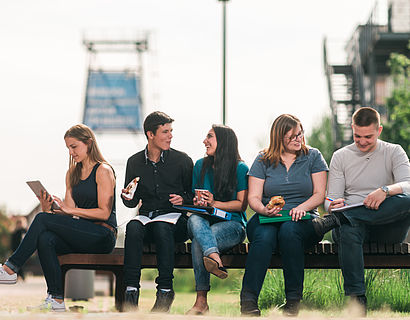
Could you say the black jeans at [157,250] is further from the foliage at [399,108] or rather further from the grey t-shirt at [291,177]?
the foliage at [399,108]

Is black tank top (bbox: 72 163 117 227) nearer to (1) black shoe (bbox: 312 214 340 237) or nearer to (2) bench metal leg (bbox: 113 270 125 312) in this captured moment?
(2) bench metal leg (bbox: 113 270 125 312)

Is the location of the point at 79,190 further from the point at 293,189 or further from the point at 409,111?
the point at 409,111

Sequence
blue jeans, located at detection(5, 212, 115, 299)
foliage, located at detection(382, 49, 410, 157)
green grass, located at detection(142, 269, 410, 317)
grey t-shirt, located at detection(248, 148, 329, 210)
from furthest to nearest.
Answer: foliage, located at detection(382, 49, 410, 157) → green grass, located at detection(142, 269, 410, 317) → grey t-shirt, located at detection(248, 148, 329, 210) → blue jeans, located at detection(5, 212, 115, 299)

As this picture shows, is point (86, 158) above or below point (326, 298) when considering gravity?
above

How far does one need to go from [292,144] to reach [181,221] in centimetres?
114

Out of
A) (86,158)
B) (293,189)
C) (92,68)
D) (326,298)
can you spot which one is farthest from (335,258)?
(92,68)

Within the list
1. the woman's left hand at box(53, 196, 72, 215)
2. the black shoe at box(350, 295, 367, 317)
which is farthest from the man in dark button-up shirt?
the black shoe at box(350, 295, 367, 317)

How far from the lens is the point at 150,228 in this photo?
6.20 metres

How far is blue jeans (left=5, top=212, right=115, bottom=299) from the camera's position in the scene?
6039 mm

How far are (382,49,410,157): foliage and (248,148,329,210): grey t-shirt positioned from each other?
1534 centimetres

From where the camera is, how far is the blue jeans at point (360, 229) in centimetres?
566

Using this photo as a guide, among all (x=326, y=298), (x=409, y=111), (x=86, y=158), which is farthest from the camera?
(x=409, y=111)

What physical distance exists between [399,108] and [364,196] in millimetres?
16003

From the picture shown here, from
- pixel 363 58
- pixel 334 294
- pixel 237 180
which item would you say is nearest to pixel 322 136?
pixel 363 58
